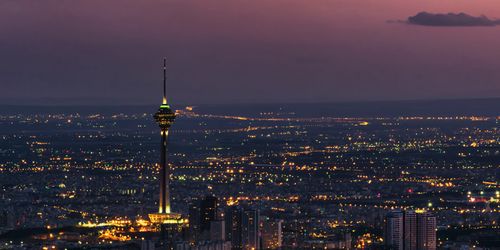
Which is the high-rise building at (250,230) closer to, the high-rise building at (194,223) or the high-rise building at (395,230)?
the high-rise building at (194,223)

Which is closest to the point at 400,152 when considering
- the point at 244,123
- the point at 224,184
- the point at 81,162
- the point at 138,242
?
the point at 81,162

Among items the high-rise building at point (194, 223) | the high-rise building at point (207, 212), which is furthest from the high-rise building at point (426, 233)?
the high-rise building at point (207, 212)

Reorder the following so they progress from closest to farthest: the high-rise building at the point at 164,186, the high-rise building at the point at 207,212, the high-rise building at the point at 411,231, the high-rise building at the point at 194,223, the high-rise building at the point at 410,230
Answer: the high-rise building at the point at 410,230
the high-rise building at the point at 411,231
the high-rise building at the point at 194,223
the high-rise building at the point at 207,212
the high-rise building at the point at 164,186

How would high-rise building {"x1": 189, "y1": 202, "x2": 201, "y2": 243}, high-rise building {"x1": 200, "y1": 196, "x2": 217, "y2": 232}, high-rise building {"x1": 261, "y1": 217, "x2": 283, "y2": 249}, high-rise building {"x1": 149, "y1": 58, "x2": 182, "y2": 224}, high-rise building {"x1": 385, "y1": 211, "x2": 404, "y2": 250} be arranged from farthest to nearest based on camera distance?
high-rise building {"x1": 149, "y1": 58, "x2": 182, "y2": 224}
high-rise building {"x1": 200, "y1": 196, "x2": 217, "y2": 232}
high-rise building {"x1": 189, "y1": 202, "x2": 201, "y2": 243}
high-rise building {"x1": 261, "y1": 217, "x2": 283, "y2": 249}
high-rise building {"x1": 385, "y1": 211, "x2": 404, "y2": 250}

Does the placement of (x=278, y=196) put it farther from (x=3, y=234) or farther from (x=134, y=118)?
(x=134, y=118)

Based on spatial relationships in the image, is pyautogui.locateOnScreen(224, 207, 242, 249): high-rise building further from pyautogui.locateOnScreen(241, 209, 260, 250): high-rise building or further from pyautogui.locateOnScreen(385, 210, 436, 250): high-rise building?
pyautogui.locateOnScreen(385, 210, 436, 250): high-rise building

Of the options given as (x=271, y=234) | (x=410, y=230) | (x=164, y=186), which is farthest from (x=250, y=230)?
(x=164, y=186)

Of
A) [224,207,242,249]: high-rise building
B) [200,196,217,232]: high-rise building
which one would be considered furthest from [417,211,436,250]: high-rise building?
[200,196,217,232]: high-rise building
